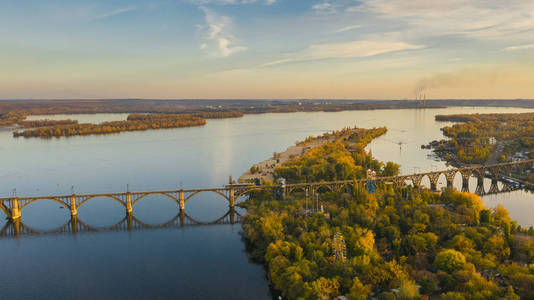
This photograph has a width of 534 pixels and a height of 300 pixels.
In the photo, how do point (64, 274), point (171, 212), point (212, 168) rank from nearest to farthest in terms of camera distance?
point (64, 274)
point (171, 212)
point (212, 168)

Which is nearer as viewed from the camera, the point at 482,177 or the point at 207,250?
the point at 207,250

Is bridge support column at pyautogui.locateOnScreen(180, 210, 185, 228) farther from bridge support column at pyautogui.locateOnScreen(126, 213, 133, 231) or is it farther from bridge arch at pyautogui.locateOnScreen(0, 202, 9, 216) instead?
bridge arch at pyautogui.locateOnScreen(0, 202, 9, 216)

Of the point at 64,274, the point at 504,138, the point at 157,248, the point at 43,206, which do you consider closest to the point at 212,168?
the point at 43,206

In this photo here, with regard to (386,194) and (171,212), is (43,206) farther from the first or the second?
(386,194)

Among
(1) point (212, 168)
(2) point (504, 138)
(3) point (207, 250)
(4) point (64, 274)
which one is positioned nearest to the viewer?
(4) point (64, 274)

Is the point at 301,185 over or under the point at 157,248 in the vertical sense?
over

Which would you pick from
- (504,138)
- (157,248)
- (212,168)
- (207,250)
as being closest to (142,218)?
(157,248)

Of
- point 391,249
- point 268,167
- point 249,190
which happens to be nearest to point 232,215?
point 249,190
